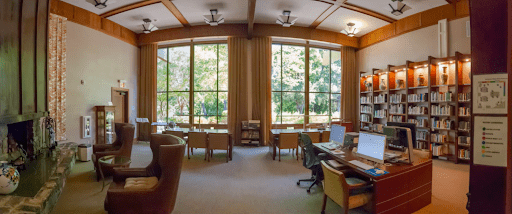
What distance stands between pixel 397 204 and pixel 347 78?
734 cm

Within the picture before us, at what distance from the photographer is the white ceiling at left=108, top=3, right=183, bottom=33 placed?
678 centimetres

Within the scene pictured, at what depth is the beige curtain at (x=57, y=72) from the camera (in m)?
5.70

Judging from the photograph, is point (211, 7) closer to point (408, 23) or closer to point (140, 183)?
point (140, 183)

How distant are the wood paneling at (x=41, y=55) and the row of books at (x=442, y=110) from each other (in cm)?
885

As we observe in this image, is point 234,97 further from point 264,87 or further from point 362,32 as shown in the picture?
point 362,32

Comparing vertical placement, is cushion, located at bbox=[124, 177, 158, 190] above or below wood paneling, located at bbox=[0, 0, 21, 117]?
below

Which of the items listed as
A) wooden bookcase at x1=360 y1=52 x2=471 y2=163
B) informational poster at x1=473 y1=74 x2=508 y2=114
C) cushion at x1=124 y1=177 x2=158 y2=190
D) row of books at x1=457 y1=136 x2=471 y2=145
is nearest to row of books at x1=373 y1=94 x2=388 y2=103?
wooden bookcase at x1=360 y1=52 x2=471 y2=163

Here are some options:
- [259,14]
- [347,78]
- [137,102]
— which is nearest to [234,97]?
[259,14]

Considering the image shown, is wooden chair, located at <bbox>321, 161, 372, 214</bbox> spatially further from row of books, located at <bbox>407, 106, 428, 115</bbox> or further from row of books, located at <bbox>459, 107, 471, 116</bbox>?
row of books, located at <bbox>407, 106, 428, 115</bbox>

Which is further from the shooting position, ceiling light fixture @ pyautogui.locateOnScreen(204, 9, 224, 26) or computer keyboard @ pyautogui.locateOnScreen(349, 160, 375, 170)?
ceiling light fixture @ pyautogui.locateOnScreen(204, 9, 224, 26)

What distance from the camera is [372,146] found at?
124 inches

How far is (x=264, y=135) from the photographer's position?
8203 millimetres

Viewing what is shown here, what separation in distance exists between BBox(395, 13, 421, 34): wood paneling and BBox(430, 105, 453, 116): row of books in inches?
106

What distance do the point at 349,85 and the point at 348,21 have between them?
2.79 metres
